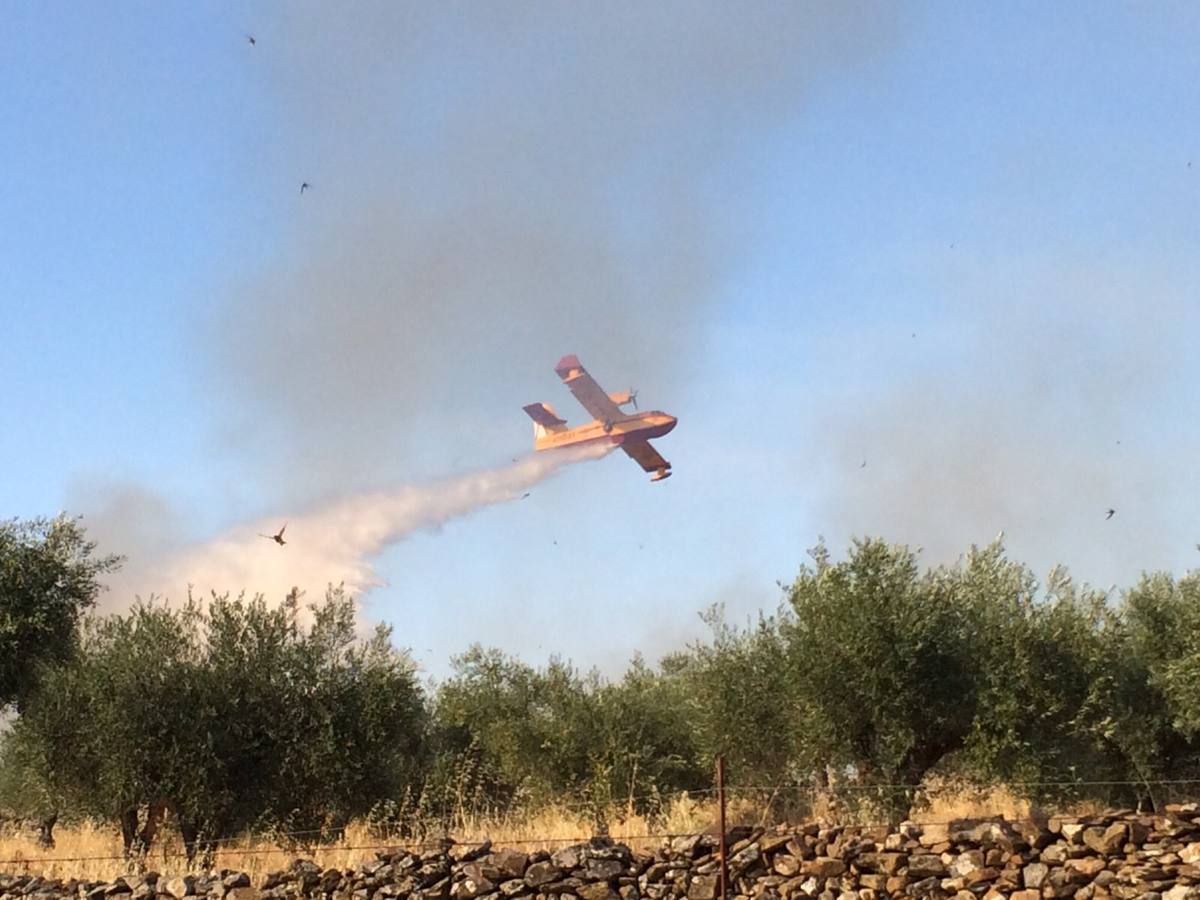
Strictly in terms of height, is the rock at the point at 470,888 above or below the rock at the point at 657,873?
below

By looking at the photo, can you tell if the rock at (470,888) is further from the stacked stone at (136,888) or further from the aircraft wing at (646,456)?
→ the aircraft wing at (646,456)

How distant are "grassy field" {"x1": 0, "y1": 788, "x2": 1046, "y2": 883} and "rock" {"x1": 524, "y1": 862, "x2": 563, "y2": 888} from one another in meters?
0.48

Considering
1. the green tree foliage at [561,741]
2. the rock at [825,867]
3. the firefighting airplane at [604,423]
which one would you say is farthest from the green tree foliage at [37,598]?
the firefighting airplane at [604,423]

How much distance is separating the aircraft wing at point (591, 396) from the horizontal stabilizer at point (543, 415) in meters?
5.47

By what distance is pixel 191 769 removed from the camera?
23.8 m

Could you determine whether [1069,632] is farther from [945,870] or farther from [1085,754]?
[945,870]

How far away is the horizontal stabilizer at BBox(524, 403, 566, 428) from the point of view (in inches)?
2714

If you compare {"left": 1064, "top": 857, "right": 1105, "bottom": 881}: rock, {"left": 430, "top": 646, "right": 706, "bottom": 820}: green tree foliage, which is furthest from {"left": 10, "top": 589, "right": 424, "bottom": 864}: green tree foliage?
{"left": 1064, "top": 857, "right": 1105, "bottom": 881}: rock

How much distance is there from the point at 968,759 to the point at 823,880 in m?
9.08

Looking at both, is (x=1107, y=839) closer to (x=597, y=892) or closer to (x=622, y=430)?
(x=597, y=892)

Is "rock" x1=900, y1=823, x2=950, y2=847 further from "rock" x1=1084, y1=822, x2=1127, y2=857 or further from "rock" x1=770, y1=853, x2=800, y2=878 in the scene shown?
"rock" x1=1084, y1=822, x2=1127, y2=857

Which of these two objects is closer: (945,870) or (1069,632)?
(945,870)

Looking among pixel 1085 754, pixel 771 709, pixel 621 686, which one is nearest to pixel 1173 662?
pixel 1085 754

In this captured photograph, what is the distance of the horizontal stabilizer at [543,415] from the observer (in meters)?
68.9
